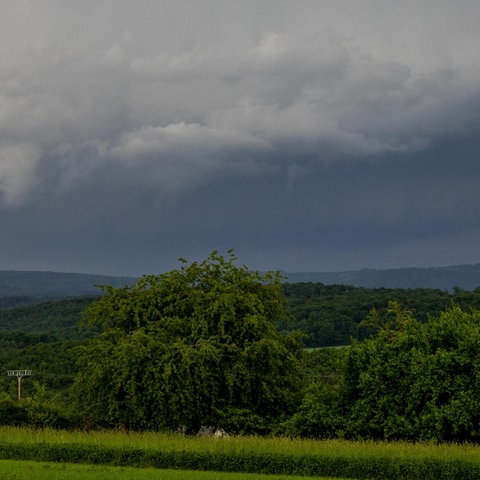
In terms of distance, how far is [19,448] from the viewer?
3316 cm

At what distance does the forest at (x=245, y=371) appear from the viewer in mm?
33344

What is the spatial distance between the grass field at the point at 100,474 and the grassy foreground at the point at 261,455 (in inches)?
38.3

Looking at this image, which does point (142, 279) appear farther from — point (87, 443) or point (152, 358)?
point (87, 443)

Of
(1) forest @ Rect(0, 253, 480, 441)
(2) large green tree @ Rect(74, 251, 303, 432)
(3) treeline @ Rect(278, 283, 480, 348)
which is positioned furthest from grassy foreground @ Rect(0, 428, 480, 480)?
(3) treeline @ Rect(278, 283, 480, 348)

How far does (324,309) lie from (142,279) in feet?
332

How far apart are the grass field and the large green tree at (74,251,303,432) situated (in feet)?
33.0

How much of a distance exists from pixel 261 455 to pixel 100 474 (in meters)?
6.06

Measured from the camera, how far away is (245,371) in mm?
41062

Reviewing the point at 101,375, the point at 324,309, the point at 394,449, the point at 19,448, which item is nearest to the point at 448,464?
the point at 394,449

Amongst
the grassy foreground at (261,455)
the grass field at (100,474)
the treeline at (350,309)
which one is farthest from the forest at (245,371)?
the treeline at (350,309)

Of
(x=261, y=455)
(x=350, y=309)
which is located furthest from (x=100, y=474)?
(x=350, y=309)

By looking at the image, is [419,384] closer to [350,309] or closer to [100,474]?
[100,474]

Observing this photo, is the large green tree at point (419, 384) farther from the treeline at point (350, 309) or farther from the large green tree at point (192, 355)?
the treeline at point (350, 309)

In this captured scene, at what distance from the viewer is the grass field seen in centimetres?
2755
